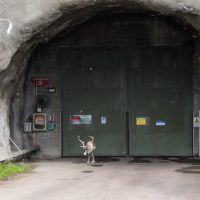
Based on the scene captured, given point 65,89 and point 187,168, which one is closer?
point 187,168

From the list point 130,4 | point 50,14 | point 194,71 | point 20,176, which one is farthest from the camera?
point 194,71

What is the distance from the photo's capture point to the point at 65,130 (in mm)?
15531

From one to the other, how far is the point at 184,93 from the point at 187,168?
4.01 meters

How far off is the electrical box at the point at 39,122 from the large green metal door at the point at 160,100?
342 centimetres

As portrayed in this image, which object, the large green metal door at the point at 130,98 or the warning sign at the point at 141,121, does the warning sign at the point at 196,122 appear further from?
the warning sign at the point at 141,121

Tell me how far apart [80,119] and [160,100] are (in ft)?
10.7

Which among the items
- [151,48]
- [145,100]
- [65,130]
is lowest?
[65,130]

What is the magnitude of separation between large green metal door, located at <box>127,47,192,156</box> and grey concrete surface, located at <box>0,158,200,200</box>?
213 cm

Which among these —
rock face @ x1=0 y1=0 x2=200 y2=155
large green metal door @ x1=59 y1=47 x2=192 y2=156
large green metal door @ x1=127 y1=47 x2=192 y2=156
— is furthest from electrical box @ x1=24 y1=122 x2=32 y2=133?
large green metal door @ x1=127 y1=47 x2=192 y2=156

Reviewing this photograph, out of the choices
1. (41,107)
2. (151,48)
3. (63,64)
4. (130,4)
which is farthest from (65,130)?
(130,4)

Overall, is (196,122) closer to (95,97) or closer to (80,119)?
(95,97)

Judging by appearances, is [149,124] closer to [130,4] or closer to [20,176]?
[130,4]

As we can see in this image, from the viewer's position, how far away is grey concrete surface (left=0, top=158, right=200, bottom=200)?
802 centimetres

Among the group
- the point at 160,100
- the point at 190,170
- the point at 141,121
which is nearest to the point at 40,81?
the point at 141,121
